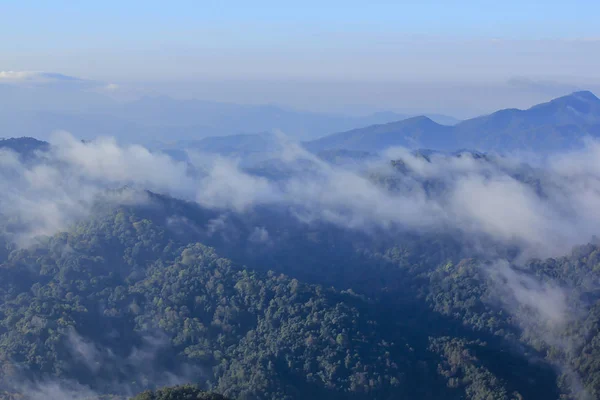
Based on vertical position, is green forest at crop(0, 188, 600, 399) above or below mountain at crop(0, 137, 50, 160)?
below

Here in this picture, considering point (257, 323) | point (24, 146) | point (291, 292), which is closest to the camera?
point (257, 323)

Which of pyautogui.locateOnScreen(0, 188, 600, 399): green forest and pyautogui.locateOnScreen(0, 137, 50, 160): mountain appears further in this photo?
pyautogui.locateOnScreen(0, 137, 50, 160): mountain

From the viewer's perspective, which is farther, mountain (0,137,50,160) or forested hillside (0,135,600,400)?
mountain (0,137,50,160)

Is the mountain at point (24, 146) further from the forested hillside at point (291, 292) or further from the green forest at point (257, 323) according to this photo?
the green forest at point (257, 323)

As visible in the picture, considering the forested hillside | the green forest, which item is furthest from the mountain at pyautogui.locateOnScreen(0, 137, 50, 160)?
the green forest

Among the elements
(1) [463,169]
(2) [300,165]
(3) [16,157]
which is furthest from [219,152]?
(3) [16,157]

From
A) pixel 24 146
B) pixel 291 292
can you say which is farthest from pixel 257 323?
pixel 24 146

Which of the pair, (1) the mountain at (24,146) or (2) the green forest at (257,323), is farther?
(1) the mountain at (24,146)

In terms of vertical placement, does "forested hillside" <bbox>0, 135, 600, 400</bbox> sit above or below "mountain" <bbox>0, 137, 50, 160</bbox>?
below

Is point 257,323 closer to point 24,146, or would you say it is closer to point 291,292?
point 291,292

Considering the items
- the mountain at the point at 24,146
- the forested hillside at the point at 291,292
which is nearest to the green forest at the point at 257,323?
the forested hillside at the point at 291,292

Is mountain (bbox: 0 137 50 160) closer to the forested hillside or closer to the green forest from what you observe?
the forested hillside
